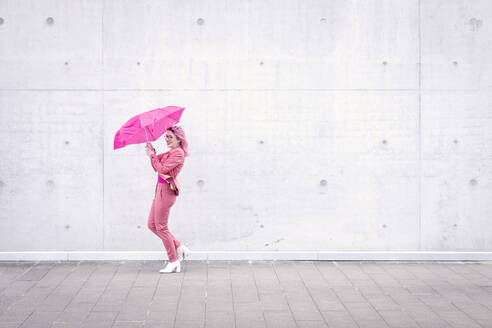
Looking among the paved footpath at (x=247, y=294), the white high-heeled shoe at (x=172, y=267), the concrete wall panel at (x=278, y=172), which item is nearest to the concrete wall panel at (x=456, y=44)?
the concrete wall panel at (x=278, y=172)

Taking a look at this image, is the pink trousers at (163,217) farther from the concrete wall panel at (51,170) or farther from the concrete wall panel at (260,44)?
the concrete wall panel at (260,44)

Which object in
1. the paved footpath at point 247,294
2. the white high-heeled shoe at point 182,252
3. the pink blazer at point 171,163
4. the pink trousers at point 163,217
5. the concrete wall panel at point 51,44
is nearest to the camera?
the paved footpath at point 247,294

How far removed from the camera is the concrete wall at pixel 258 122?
762 cm

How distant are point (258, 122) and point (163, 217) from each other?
1.69 metres

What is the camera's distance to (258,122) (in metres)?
7.71

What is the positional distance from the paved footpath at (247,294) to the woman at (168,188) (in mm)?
298

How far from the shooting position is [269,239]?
25.4 ft

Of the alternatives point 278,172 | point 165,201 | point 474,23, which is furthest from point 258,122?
point 474,23

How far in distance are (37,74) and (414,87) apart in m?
4.63

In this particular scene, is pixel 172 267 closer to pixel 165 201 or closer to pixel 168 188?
pixel 165 201

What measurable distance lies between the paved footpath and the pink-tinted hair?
4.64 feet

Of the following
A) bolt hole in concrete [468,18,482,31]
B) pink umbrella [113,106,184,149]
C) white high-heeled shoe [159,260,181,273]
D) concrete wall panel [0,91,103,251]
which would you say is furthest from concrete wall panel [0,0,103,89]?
bolt hole in concrete [468,18,482,31]

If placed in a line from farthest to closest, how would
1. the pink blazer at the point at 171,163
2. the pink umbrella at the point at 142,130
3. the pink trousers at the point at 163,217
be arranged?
the pink trousers at the point at 163,217, the pink blazer at the point at 171,163, the pink umbrella at the point at 142,130

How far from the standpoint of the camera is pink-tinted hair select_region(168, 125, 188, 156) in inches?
275
